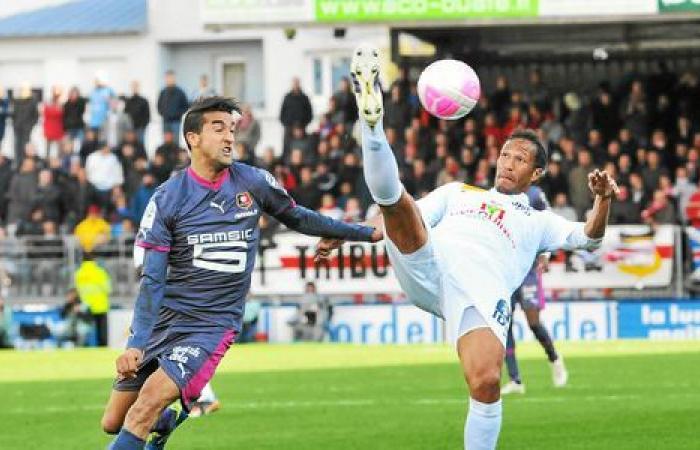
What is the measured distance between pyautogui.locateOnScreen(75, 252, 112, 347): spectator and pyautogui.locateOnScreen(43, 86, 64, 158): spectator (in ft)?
19.2

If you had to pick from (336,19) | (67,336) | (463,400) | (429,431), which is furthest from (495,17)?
(429,431)

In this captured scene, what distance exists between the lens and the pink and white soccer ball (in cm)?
1112

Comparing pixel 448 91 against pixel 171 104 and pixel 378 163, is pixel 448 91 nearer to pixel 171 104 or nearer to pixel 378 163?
pixel 378 163

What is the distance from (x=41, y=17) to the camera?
54.4 m

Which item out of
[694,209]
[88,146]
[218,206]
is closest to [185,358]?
[218,206]

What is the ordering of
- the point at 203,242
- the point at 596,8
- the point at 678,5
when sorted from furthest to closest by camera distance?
the point at 596,8 < the point at 678,5 < the point at 203,242

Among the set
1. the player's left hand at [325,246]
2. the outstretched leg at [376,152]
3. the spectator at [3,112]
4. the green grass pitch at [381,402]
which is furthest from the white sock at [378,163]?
the spectator at [3,112]

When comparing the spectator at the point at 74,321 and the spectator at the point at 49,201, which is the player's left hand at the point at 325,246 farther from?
the spectator at the point at 49,201

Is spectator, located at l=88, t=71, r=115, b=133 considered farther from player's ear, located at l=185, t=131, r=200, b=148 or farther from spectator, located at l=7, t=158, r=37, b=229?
player's ear, located at l=185, t=131, r=200, b=148

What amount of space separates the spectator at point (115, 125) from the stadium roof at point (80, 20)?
1599 cm

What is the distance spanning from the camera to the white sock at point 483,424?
34.3ft

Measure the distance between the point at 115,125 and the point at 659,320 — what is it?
1234cm

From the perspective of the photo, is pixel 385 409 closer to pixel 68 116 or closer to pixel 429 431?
pixel 429 431

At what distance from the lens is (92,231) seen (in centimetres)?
3144
